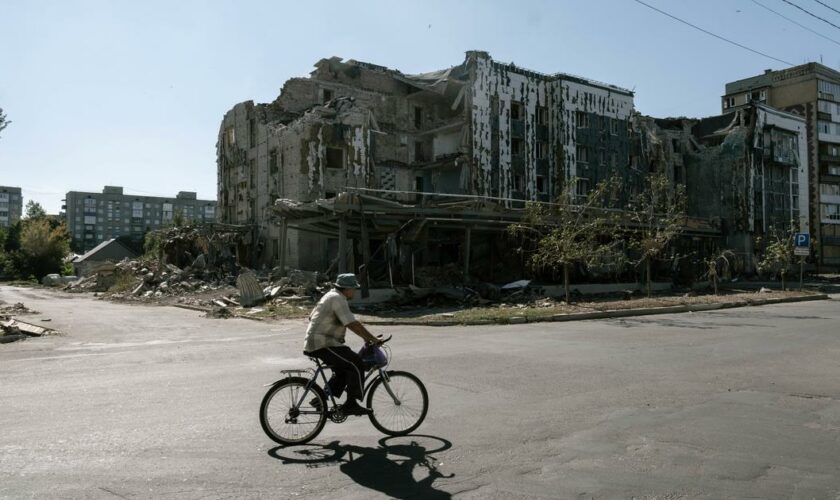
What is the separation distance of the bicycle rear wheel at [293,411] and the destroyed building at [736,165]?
4949 cm

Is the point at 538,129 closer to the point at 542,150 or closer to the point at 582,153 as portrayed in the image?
the point at 542,150

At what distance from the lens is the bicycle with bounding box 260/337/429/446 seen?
19.5 feet

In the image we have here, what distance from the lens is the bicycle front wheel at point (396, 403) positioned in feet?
20.2

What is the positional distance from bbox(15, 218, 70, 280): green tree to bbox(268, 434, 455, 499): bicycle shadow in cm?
7454

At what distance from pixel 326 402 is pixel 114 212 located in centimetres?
15600

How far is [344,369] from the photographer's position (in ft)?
19.8

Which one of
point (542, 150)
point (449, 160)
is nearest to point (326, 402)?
point (449, 160)

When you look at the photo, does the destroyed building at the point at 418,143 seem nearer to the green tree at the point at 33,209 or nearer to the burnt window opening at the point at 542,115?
the burnt window opening at the point at 542,115

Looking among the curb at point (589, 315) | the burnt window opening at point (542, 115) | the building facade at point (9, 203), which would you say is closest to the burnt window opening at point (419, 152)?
the burnt window opening at point (542, 115)

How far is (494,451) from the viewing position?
5.57 metres

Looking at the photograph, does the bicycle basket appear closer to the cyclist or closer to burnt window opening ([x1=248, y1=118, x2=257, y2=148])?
the cyclist

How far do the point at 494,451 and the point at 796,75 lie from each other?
86.5m

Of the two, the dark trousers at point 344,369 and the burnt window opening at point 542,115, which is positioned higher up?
the burnt window opening at point 542,115

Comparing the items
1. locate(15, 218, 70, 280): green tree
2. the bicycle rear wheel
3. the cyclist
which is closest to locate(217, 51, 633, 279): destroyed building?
the cyclist
